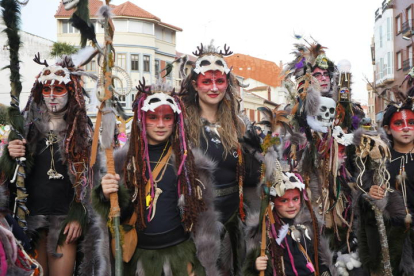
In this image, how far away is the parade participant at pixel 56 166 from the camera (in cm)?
414

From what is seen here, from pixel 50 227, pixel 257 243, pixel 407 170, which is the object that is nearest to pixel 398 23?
pixel 407 170

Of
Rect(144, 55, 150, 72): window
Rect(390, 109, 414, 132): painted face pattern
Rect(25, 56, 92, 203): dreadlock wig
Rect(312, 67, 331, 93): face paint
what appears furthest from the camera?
Rect(144, 55, 150, 72): window

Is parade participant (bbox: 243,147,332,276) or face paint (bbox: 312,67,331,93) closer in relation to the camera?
parade participant (bbox: 243,147,332,276)

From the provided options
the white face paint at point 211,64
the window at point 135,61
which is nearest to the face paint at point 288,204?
the white face paint at point 211,64

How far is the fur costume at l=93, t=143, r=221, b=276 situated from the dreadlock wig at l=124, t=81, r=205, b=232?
0.34ft

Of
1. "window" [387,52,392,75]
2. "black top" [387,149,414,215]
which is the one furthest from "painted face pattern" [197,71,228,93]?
"window" [387,52,392,75]

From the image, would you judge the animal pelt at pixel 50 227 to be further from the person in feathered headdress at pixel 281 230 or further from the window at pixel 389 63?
the window at pixel 389 63

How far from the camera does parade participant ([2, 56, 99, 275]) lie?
13.6 ft

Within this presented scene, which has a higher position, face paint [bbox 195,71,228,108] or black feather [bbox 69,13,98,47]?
black feather [bbox 69,13,98,47]

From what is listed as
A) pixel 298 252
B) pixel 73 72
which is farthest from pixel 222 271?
pixel 73 72

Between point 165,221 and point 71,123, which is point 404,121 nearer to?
point 165,221

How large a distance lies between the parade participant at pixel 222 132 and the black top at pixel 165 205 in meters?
0.59

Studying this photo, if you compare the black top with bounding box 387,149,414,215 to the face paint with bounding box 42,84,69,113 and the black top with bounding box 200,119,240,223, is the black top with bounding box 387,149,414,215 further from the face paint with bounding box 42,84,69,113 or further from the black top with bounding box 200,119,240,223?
the face paint with bounding box 42,84,69,113

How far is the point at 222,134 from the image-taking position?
15.0 ft
